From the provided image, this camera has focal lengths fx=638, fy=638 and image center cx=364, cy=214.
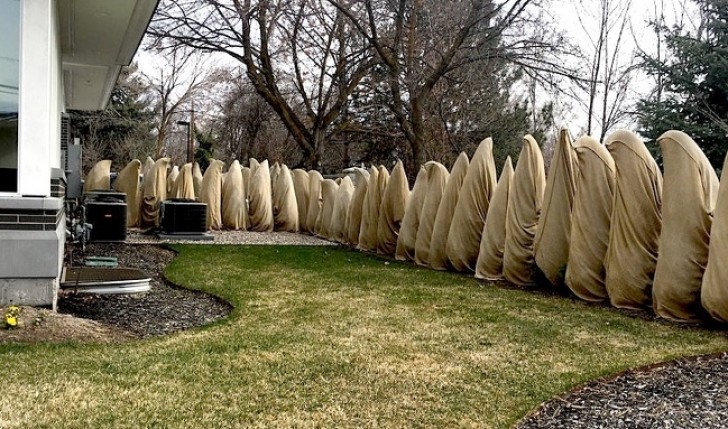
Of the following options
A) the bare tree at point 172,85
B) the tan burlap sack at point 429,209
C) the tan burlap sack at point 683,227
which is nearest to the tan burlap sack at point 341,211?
the tan burlap sack at point 429,209

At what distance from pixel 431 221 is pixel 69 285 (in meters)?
5.11

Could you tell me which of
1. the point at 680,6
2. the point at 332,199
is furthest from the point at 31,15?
the point at 680,6

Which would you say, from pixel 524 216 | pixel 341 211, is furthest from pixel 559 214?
pixel 341 211

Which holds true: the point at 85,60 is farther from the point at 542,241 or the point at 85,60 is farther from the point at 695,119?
the point at 695,119

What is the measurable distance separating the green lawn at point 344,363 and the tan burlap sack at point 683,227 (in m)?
0.36

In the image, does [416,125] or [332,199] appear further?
[416,125]

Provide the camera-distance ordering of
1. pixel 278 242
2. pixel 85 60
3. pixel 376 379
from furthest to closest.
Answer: pixel 278 242
pixel 85 60
pixel 376 379

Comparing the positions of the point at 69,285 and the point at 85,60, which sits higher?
the point at 85,60

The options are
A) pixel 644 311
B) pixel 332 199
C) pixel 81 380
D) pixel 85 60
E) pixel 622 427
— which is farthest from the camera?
pixel 332 199

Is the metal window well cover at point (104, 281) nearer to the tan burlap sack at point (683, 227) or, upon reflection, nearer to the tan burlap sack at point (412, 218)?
the tan burlap sack at point (412, 218)

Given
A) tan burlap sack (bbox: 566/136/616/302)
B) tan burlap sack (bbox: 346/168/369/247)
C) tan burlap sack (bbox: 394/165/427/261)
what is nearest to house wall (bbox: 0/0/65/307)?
tan burlap sack (bbox: 566/136/616/302)

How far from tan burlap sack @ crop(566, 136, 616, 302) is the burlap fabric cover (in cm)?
1056

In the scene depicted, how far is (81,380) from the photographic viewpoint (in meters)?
3.46

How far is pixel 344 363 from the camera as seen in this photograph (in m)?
4.03
